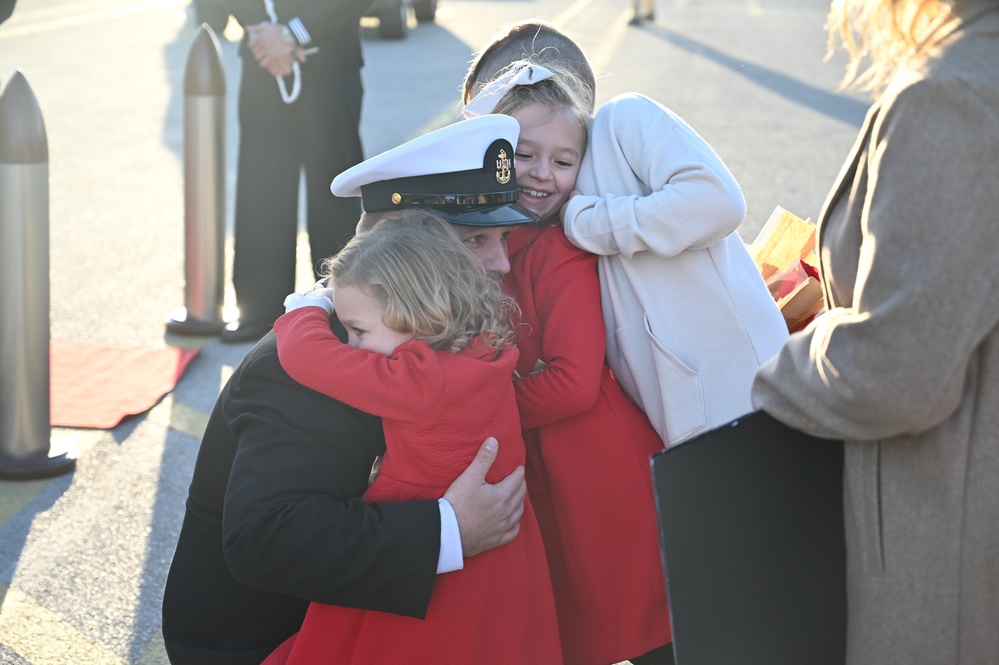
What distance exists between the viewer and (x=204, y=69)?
5.26m

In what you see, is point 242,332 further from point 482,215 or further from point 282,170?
point 482,215

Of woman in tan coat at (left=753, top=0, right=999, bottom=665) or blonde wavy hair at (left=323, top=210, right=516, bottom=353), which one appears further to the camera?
blonde wavy hair at (left=323, top=210, right=516, bottom=353)

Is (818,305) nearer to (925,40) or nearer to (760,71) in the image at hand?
(925,40)

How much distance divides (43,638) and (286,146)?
2.84 m

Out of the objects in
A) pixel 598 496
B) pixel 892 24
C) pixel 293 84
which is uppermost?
pixel 892 24

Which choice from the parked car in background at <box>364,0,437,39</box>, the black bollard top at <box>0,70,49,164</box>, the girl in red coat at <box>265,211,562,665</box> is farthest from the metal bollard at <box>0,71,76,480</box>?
the parked car in background at <box>364,0,437,39</box>

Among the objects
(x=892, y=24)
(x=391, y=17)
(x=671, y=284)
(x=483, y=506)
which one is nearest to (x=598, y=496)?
(x=483, y=506)

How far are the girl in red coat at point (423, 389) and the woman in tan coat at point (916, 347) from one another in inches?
22.6

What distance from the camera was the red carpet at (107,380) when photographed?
178 inches

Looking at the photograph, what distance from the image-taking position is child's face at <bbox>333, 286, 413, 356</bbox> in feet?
7.08

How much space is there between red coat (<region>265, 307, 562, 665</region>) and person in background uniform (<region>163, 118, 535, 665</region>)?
0.04 m

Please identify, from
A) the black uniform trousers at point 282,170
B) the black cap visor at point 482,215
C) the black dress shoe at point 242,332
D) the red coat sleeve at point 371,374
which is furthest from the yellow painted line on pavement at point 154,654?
the black uniform trousers at point 282,170

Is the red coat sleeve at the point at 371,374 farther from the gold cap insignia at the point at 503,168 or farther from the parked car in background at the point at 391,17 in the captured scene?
the parked car in background at the point at 391,17

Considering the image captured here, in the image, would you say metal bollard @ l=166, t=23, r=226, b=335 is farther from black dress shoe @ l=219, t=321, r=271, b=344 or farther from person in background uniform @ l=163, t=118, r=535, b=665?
person in background uniform @ l=163, t=118, r=535, b=665
